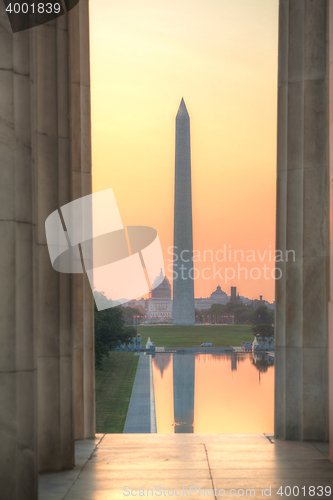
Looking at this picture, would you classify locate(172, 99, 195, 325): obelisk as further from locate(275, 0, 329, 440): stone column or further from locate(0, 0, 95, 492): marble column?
locate(0, 0, 95, 492): marble column

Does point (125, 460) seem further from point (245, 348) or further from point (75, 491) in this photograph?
point (245, 348)

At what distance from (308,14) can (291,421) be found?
9.42 meters

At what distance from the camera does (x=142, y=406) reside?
35.3 m

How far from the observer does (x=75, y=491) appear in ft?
24.8

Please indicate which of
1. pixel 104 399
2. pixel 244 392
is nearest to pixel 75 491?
pixel 104 399

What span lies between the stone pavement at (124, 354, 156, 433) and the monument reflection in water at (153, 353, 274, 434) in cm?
64

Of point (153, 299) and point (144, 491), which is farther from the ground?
point (144, 491)

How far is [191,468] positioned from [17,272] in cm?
479

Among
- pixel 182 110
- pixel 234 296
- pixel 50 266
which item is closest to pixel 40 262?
pixel 50 266

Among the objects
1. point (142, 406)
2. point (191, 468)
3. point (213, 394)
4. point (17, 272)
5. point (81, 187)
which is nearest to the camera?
point (17, 272)

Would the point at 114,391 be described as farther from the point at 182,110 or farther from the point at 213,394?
the point at 182,110

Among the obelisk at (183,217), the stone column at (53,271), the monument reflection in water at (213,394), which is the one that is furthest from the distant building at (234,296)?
the stone column at (53,271)

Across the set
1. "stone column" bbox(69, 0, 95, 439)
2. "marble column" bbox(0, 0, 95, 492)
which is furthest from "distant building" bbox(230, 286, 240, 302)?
"marble column" bbox(0, 0, 95, 492)

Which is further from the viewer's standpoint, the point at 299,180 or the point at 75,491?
the point at 299,180
